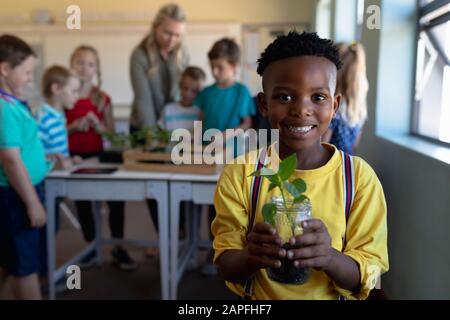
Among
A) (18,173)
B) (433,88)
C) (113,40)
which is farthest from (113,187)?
(113,40)

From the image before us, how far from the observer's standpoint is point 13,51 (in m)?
1.67

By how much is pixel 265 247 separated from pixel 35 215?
1.45m

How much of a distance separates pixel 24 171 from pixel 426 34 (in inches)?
68.3

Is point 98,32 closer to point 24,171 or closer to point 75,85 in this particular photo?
point 75,85

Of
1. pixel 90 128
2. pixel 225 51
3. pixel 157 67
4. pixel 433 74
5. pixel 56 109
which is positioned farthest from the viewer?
pixel 90 128

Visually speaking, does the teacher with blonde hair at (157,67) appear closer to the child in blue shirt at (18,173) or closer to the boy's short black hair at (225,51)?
the boy's short black hair at (225,51)

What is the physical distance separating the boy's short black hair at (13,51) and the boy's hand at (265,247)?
146 cm

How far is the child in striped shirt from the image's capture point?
228 cm

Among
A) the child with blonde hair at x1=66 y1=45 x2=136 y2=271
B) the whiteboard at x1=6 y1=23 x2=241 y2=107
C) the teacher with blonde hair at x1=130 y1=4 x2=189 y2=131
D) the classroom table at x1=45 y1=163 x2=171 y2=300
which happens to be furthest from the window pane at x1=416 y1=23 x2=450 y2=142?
the whiteboard at x1=6 y1=23 x2=241 y2=107

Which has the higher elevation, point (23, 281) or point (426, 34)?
point (426, 34)

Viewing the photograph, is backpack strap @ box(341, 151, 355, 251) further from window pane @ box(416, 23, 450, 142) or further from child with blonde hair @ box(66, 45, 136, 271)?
child with blonde hair @ box(66, 45, 136, 271)

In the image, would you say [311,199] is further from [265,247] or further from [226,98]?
[226,98]
